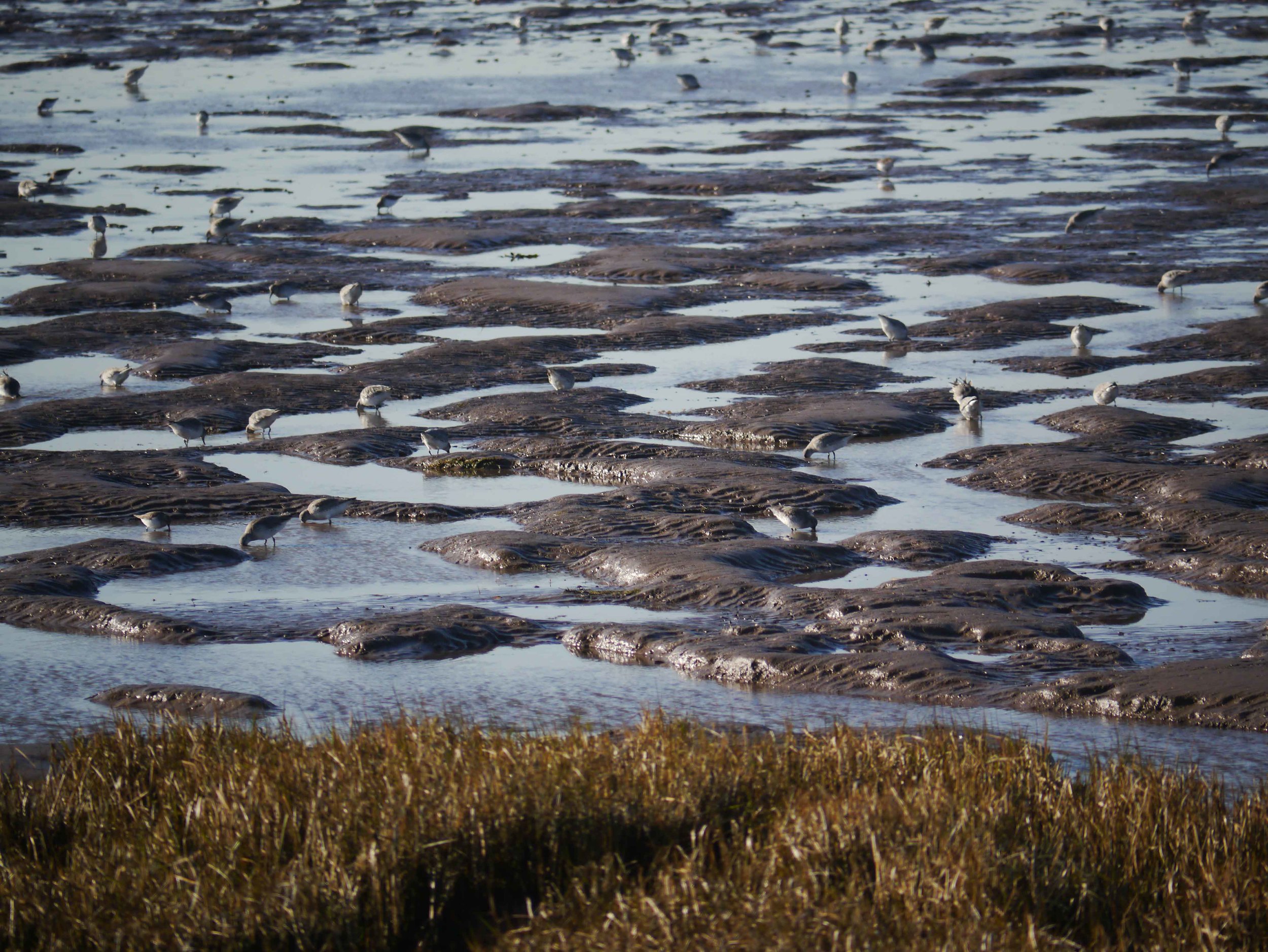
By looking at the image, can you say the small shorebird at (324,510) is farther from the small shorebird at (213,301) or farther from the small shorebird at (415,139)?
the small shorebird at (415,139)

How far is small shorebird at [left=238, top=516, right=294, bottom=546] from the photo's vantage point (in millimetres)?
13109

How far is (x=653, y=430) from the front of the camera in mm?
16547

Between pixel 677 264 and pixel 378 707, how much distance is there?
52.1 feet

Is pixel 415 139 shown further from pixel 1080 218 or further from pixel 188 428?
pixel 188 428

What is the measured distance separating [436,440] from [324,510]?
2.03m

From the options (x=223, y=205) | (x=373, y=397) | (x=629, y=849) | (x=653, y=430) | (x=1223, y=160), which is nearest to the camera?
(x=629, y=849)

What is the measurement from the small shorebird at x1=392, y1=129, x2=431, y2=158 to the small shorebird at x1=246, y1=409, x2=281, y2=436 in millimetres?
22637

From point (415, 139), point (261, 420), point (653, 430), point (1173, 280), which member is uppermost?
point (415, 139)

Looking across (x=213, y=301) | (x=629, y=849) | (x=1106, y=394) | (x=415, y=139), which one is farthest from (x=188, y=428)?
(x=415, y=139)

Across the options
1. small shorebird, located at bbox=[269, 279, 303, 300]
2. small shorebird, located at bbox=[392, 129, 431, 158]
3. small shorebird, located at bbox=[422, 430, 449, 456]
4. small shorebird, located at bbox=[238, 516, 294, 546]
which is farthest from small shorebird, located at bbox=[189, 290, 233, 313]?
small shorebird, located at bbox=[392, 129, 431, 158]

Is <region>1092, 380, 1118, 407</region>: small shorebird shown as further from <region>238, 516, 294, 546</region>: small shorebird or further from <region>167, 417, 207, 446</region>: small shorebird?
<region>167, 417, 207, 446</region>: small shorebird

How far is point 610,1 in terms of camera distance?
84.9 m

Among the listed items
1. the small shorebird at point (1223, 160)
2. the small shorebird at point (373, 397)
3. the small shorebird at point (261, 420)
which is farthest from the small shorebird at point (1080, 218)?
the small shorebird at point (261, 420)

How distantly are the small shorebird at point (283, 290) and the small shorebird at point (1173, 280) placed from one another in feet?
39.2
